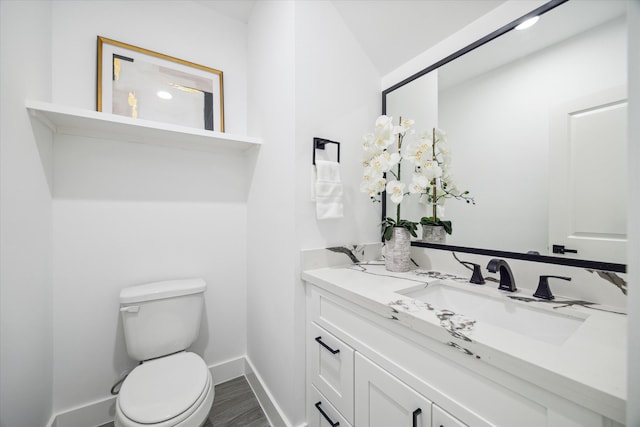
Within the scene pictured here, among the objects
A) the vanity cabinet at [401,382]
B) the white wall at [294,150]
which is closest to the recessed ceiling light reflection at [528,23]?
the white wall at [294,150]

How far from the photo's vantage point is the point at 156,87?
1520 millimetres

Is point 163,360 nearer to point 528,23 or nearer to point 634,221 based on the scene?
point 634,221

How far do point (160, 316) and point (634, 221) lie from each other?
5.83 feet

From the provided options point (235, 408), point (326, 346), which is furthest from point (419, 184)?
point (235, 408)

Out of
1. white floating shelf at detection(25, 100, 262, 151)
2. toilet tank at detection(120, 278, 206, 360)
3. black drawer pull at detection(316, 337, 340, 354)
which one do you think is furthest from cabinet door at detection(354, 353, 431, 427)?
white floating shelf at detection(25, 100, 262, 151)

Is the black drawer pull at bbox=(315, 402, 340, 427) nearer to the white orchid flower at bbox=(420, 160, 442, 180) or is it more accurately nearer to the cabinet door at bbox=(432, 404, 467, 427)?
the cabinet door at bbox=(432, 404, 467, 427)

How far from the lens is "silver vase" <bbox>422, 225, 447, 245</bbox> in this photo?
128cm

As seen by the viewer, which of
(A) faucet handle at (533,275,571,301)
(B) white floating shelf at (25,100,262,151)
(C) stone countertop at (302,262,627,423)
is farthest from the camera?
(B) white floating shelf at (25,100,262,151)

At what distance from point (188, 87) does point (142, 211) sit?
0.84 meters

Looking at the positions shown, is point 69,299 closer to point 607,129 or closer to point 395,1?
point 395,1

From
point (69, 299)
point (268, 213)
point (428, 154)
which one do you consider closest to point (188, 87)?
point (268, 213)

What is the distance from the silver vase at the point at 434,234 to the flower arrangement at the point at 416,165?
3 cm

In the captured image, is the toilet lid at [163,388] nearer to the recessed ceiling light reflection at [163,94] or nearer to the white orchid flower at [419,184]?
the white orchid flower at [419,184]

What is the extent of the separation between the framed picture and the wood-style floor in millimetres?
1764
